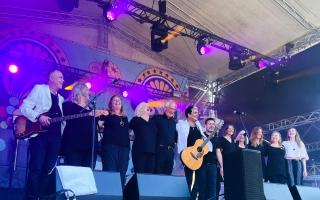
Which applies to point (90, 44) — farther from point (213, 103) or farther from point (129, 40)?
point (213, 103)

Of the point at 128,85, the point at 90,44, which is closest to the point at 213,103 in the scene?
the point at 128,85

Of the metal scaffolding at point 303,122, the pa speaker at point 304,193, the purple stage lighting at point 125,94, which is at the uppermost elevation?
the purple stage lighting at point 125,94

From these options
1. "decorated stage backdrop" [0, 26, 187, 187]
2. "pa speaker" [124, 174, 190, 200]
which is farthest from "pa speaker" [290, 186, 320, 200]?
"decorated stage backdrop" [0, 26, 187, 187]

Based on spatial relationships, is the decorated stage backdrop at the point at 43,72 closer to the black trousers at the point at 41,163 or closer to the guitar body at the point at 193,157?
the black trousers at the point at 41,163

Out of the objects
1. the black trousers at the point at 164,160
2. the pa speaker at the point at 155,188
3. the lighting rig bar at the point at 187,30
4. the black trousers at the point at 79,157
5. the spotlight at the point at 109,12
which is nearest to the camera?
→ the pa speaker at the point at 155,188

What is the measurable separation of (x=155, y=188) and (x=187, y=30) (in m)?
6.05

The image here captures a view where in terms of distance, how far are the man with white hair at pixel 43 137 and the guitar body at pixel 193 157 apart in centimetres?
177

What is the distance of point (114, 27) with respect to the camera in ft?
31.5

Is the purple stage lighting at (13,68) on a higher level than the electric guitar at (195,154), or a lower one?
higher

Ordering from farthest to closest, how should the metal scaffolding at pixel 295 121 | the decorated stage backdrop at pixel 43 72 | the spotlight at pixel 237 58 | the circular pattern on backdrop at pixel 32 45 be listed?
the spotlight at pixel 237 58, the metal scaffolding at pixel 295 121, the circular pattern on backdrop at pixel 32 45, the decorated stage backdrop at pixel 43 72

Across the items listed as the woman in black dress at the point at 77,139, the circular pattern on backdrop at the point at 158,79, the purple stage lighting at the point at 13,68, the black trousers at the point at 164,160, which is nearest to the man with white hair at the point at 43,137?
the woman in black dress at the point at 77,139

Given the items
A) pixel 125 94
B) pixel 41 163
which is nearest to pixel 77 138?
pixel 41 163

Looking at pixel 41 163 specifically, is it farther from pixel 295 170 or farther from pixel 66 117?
pixel 295 170

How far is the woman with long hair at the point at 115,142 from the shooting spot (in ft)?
14.9
